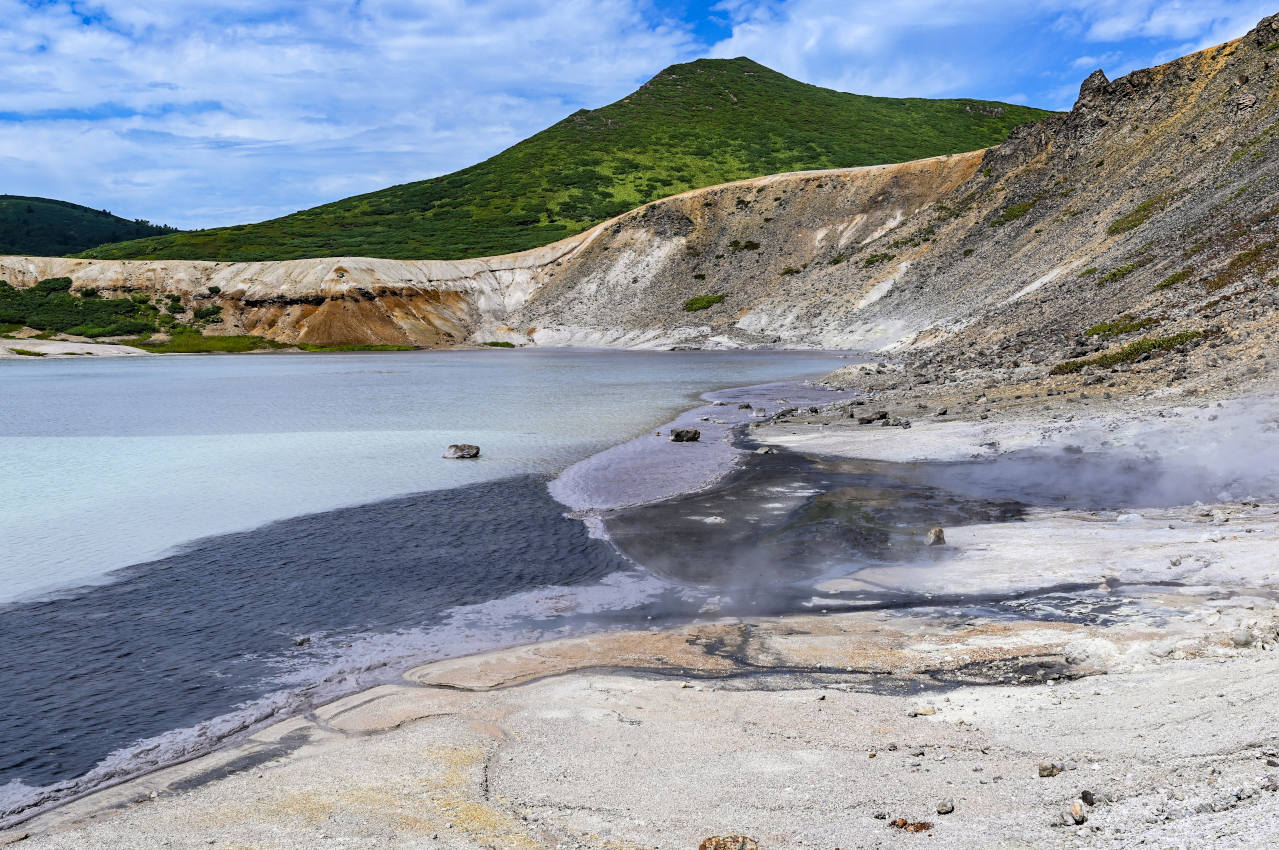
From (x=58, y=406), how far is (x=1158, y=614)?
44.5 meters

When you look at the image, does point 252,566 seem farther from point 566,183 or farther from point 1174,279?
point 566,183

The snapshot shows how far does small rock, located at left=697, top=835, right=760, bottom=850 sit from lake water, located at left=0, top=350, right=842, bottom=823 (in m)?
5.58

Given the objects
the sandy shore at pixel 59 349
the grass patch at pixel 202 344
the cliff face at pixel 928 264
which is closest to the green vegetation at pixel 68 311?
the sandy shore at pixel 59 349

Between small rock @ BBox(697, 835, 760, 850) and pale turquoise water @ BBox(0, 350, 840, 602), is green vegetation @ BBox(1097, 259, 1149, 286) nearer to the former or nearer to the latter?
pale turquoise water @ BBox(0, 350, 840, 602)

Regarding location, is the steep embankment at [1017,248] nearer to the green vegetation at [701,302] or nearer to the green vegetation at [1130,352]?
the green vegetation at [1130,352]

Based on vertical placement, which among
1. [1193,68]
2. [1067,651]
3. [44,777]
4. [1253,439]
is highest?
[1193,68]

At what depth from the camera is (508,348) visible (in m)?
95.9

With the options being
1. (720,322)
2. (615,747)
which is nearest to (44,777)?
(615,747)

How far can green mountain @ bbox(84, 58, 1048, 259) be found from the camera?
463 feet

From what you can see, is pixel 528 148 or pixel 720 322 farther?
pixel 528 148

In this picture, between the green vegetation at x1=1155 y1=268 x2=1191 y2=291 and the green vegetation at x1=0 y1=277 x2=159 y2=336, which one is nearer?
the green vegetation at x1=1155 y1=268 x2=1191 y2=291

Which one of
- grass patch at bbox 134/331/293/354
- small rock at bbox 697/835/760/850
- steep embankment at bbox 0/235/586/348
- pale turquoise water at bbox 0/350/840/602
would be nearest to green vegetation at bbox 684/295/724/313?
steep embankment at bbox 0/235/586/348

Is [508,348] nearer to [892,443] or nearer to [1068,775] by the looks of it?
[892,443]

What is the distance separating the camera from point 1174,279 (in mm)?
34219
